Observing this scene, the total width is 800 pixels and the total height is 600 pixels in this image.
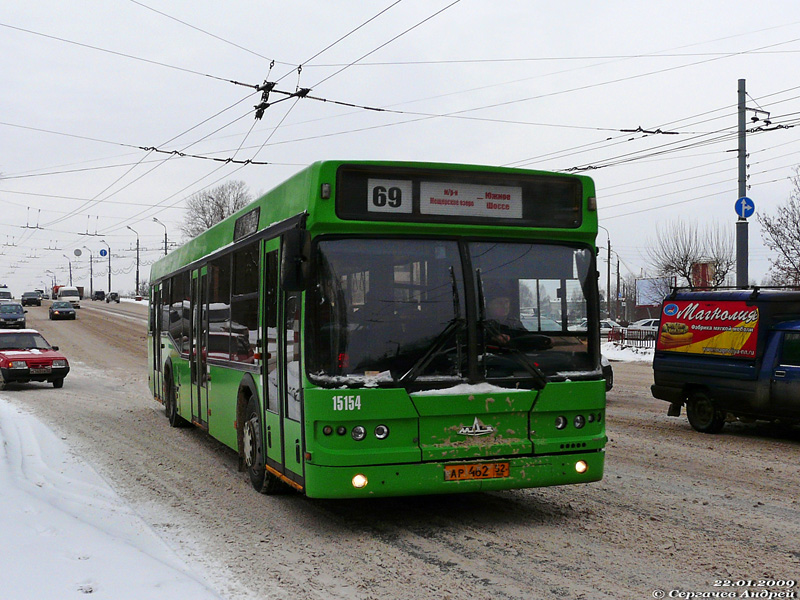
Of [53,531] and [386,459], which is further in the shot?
[386,459]

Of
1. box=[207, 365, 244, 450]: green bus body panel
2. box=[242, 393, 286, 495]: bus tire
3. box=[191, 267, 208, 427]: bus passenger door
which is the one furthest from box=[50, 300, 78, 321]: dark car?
box=[242, 393, 286, 495]: bus tire

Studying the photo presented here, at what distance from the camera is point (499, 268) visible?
7.12m

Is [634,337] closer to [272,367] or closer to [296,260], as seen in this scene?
[272,367]

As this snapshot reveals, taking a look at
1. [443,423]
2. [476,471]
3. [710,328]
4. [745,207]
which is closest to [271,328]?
[443,423]

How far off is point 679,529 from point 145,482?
5506mm

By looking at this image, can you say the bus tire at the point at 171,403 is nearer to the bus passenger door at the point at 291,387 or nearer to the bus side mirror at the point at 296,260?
the bus passenger door at the point at 291,387

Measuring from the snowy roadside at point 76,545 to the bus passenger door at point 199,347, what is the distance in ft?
6.71

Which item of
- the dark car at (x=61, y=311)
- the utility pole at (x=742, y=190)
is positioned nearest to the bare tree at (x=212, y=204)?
the dark car at (x=61, y=311)

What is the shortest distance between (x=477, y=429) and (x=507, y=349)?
2.29ft

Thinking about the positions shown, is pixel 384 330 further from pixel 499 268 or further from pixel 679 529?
pixel 679 529

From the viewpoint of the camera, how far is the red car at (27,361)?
21484 mm

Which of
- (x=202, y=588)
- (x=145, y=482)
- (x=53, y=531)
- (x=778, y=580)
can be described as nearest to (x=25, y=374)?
(x=145, y=482)

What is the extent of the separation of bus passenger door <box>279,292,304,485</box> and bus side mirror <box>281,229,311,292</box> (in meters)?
0.31

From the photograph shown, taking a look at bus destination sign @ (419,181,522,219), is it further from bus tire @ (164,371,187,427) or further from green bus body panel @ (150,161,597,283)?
bus tire @ (164,371,187,427)
